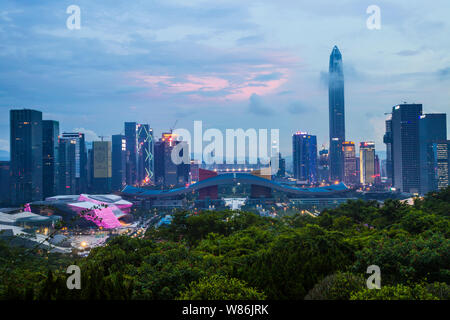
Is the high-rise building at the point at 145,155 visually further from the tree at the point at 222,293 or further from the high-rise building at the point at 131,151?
the tree at the point at 222,293

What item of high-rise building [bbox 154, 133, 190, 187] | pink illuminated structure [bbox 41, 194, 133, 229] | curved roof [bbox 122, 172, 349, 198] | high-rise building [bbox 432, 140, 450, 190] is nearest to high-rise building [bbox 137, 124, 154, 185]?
high-rise building [bbox 154, 133, 190, 187]

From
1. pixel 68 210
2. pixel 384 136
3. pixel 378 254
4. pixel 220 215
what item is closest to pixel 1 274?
pixel 378 254

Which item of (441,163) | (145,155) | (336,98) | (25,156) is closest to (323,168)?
(336,98)

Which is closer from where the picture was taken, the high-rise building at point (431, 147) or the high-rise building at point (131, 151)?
the high-rise building at point (431, 147)

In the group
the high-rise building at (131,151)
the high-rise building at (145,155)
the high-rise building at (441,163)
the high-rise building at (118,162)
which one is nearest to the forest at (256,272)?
the high-rise building at (441,163)

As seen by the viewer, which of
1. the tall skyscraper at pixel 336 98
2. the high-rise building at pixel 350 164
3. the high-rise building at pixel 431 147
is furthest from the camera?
the tall skyscraper at pixel 336 98
